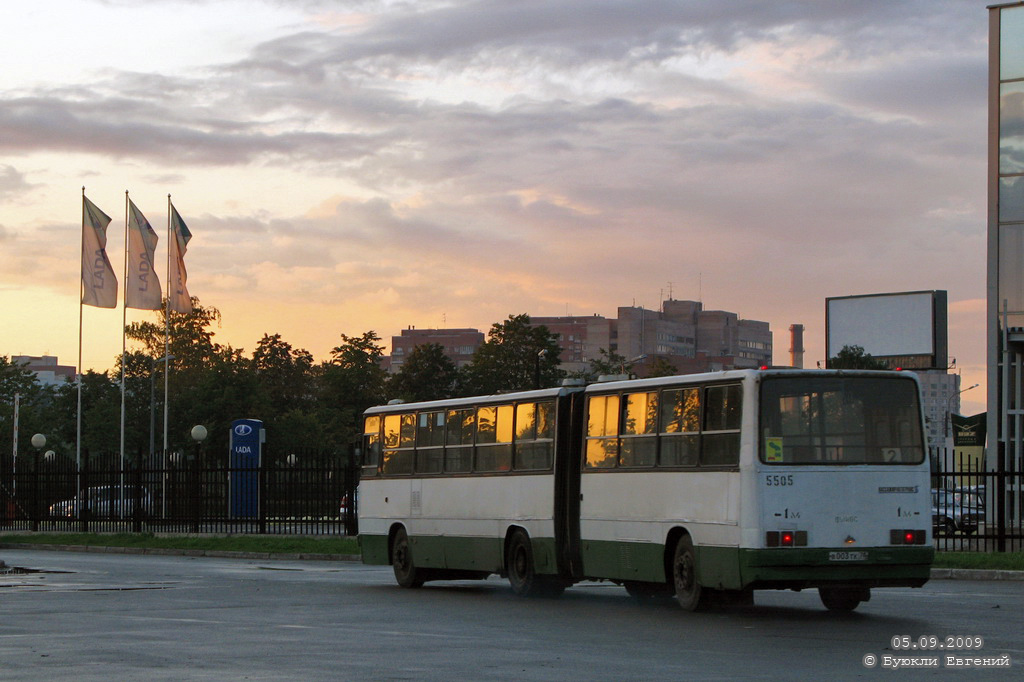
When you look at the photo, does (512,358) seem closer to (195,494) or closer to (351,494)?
(195,494)

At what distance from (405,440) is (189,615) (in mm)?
7532

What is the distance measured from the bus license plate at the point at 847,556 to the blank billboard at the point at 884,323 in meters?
79.2

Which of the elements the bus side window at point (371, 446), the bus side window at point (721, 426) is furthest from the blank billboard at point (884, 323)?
Answer: the bus side window at point (721, 426)

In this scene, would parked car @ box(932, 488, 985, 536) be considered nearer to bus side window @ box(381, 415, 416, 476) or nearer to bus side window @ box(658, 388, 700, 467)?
bus side window @ box(381, 415, 416, 476)

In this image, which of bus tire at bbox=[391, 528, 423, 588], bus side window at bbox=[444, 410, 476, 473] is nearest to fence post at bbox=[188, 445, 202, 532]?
bus tire at bbox=[391, 528, 423, 588]

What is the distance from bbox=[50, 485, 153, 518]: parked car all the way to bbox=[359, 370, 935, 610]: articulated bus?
74.2 ft

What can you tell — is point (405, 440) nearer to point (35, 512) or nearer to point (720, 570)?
point (720, 570)

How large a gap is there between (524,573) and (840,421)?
220 inches

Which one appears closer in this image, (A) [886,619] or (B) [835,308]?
(A) [886,619]

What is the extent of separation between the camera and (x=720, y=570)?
18.0 m

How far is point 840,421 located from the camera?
18.4 m

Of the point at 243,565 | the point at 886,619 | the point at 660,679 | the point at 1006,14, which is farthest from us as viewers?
the point at 1006,14

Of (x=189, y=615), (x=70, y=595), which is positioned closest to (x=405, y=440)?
(x=70, y=595)

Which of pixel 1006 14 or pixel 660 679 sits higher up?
pixel 1006 14
